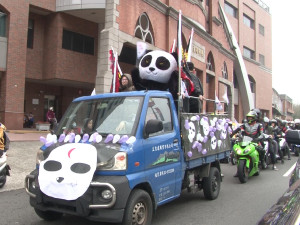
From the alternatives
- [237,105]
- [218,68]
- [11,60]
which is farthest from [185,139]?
[237,105]

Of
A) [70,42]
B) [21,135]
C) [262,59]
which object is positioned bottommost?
[21,135]

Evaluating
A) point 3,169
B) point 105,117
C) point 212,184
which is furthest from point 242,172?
point 3,169

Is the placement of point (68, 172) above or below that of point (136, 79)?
below

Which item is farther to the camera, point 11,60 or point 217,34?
point 217,34

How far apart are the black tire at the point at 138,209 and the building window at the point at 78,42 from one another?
→ 62.1 feet

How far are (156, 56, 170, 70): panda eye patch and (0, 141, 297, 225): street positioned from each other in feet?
8.82

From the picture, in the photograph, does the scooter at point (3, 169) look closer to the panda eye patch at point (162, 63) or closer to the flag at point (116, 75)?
the flag at point (116, 75)

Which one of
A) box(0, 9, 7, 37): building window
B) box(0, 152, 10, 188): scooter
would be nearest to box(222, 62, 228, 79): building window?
box(0, 9, 7, 37): building window

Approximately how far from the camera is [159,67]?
20.5ft

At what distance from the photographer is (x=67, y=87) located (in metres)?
25.1

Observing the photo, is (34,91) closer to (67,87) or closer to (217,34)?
(67,87)

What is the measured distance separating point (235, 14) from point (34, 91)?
3308 centimetres

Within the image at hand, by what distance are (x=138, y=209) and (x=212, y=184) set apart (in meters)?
2.73

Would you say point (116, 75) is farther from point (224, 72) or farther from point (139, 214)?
point (224, 72)
